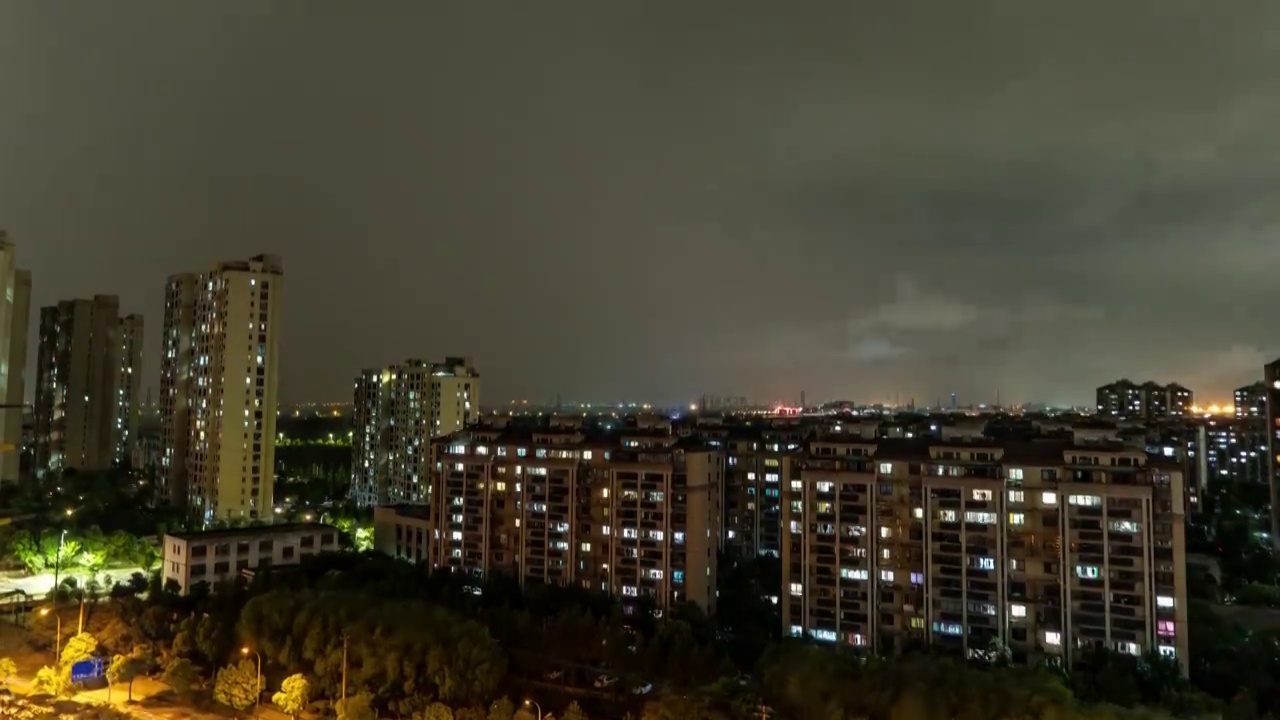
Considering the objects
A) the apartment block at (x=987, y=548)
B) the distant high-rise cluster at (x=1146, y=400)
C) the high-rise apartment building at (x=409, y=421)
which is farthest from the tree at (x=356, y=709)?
the distant high-rise cluster at (x=1146, y=400)

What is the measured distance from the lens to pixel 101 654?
37.1 ft

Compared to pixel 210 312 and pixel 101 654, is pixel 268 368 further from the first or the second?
pixel 101 654

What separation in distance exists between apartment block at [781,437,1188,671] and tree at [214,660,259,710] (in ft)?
25.2

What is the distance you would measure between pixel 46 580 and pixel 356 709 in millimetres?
10937

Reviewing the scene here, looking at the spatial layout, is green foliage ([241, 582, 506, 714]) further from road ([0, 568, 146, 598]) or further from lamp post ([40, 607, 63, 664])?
road ([0, 568, 146, 598])

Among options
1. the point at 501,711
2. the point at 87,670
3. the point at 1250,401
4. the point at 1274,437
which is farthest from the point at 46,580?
the point at 1250,401

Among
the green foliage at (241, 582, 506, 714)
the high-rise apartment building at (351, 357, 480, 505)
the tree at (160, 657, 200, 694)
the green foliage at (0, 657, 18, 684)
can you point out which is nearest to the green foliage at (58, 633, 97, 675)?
the green foliage at (0, 657, 18, 684)

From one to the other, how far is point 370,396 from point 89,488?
883 cm

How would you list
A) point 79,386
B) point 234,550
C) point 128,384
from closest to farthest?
point 234,550
point 79,386
point 128,384

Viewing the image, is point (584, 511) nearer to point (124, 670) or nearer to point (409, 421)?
point (124, 670)

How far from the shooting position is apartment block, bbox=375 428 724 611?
13.7 metres

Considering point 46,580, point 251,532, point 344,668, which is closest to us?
point 344,668

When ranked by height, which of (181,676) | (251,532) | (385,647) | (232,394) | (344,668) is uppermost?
(232,394)

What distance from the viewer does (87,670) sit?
33.2 feet
